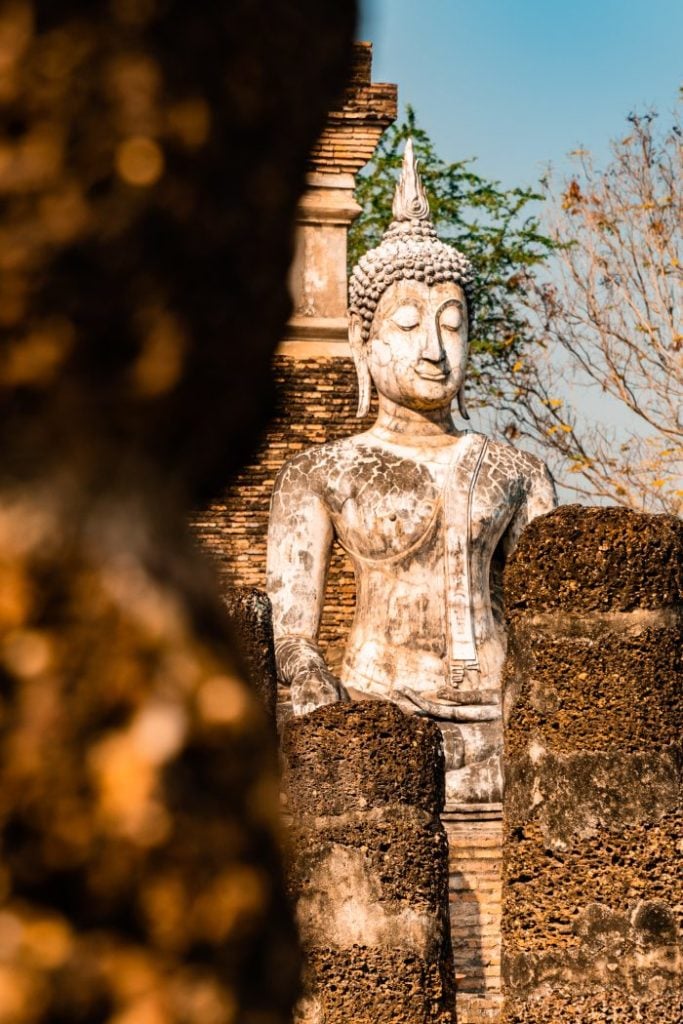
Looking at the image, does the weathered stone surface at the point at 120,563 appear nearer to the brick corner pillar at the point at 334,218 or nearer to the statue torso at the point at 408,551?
the statue torso at the point at 408,551

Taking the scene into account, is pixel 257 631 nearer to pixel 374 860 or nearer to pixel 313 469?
pixel 374 860

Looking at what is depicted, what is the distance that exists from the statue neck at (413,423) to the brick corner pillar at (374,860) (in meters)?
3.77

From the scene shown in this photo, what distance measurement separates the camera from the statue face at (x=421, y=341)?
10.9m

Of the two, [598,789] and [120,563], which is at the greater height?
[120,563]

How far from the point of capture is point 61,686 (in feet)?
4.26

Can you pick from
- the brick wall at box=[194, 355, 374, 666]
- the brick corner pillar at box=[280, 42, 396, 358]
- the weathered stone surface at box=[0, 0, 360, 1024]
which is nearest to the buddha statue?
the brick wall at box=[194, 355, 374, 666]

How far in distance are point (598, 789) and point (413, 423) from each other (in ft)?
15.5

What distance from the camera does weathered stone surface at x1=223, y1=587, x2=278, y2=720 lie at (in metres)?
7.43

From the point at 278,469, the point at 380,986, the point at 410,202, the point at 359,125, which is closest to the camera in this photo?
the point at 380,986

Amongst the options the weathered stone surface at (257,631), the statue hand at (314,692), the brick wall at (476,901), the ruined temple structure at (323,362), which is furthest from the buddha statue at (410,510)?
the ruined temple structure at (323,362)

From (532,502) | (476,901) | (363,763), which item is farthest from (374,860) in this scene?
(532,502)

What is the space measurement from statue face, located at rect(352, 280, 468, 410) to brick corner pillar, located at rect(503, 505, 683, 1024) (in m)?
4.25

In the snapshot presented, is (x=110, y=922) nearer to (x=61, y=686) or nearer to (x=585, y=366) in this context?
(x=61, y=686)

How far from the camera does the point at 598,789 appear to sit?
21.6ft
